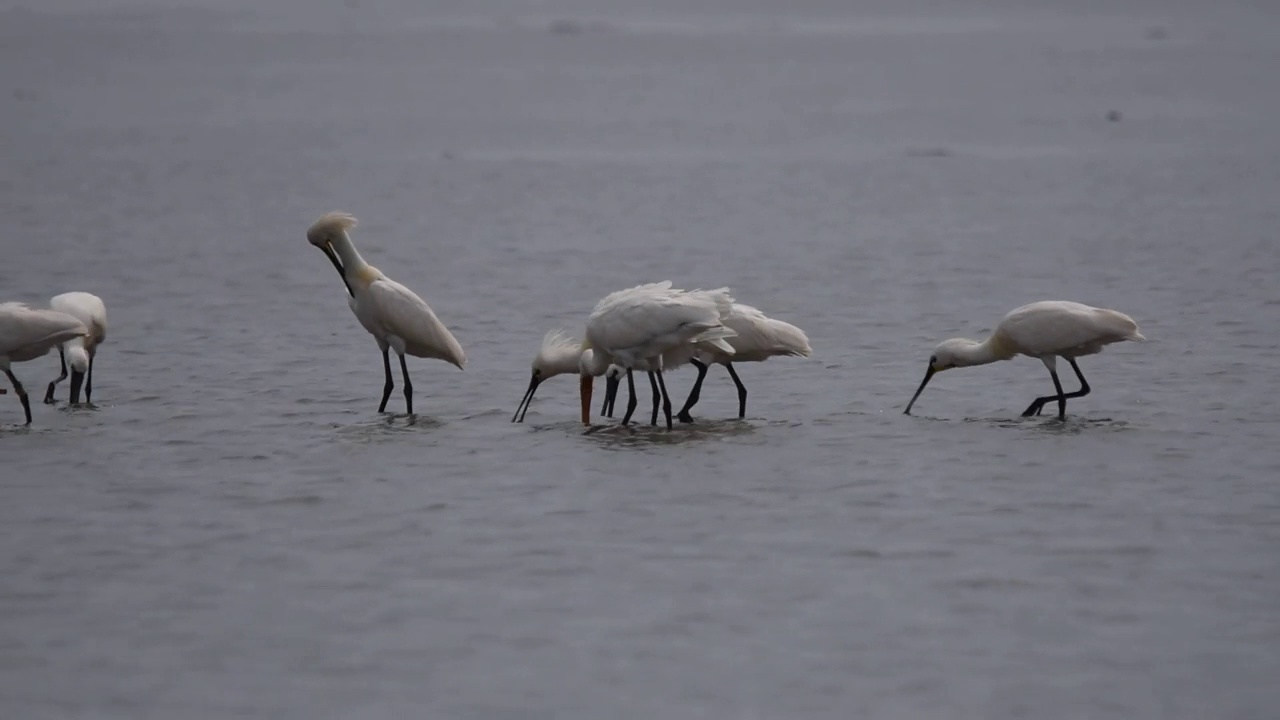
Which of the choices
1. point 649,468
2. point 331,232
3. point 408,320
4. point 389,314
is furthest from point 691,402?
point 331,232

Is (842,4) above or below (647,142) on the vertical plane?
above

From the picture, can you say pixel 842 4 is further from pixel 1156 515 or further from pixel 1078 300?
pixel 1156 515

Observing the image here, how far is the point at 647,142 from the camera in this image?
135 ft

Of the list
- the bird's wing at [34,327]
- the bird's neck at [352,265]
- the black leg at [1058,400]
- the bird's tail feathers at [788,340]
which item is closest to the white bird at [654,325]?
the bird's tail feathers at [788,340]

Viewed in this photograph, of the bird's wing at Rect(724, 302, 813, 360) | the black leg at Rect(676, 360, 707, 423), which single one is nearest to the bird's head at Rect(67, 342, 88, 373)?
the black leg at Rect(676, 360, 707, 423)

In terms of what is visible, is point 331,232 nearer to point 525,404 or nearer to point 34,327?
point 525,404

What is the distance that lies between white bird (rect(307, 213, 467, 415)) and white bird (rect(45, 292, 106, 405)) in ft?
5.30

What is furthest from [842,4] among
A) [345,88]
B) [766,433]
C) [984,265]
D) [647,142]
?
[766,433]

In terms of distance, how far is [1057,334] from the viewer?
12.2m

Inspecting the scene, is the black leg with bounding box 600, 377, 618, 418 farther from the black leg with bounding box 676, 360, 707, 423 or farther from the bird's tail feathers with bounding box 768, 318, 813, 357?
the bird's tail feathers with bounding box 768, 318, 813, 357

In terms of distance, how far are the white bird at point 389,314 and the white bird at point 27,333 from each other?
1.66 metres

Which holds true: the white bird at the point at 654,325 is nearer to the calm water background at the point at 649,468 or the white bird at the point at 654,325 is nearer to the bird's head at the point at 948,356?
the calm water background at the point at 649,468

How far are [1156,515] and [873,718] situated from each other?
3.30m

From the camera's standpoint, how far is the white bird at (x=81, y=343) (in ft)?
42.1
